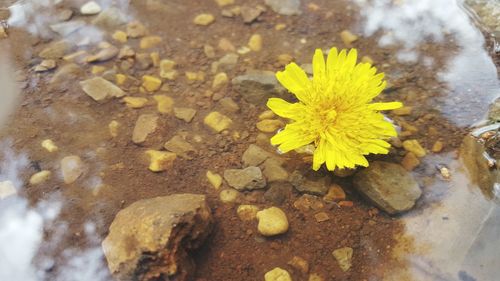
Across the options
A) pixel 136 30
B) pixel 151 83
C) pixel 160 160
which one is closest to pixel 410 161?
pixel 160 160

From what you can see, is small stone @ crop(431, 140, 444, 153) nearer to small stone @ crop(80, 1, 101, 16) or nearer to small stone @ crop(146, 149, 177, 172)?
small stone @ crop(146, 149, 177, 172)

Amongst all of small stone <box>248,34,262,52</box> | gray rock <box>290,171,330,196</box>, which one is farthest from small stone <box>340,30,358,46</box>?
gray rock <box>290,171,330,196</box>

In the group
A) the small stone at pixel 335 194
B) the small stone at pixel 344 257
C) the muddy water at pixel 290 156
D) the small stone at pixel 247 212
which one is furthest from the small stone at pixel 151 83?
the small stone at pixel 344 257

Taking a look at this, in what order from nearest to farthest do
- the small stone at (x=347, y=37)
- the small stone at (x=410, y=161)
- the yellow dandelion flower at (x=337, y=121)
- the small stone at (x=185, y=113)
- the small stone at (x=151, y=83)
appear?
the yellow dandelion flower at (x=337, y=121), the small stone at (x=410, y=161), the small stone at (x=185, y=113), the small stone at (x=151, y=83), the small stone at (x=347, y=37)

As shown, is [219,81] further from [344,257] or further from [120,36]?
[344,257]

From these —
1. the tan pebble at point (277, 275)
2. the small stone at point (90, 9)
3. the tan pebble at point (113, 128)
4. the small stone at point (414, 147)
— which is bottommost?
the small stone at point (90, 9)

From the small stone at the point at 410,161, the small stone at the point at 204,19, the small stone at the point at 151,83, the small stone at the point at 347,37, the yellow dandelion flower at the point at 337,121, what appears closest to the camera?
the yellow dandelion flower at the point at 337,121

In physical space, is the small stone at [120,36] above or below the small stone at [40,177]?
above

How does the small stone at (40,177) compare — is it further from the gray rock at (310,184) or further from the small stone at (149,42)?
the gray rock at (310,184)
